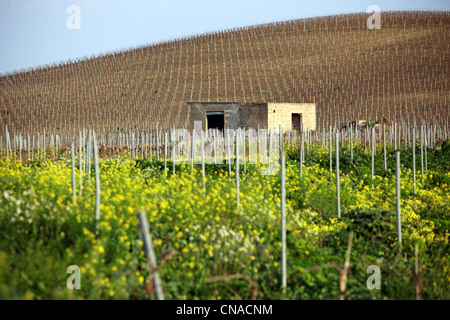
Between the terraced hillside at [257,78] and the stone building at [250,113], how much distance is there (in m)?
12.9

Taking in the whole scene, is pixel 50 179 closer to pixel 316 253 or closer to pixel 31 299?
pixel 31 299

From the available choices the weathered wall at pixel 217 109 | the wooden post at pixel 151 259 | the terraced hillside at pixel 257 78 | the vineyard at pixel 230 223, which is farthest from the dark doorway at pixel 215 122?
the wooden post at pixel 151 259

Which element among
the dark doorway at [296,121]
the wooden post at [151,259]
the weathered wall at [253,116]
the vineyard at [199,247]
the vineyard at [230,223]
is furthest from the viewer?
the dark doorway at [296,121]

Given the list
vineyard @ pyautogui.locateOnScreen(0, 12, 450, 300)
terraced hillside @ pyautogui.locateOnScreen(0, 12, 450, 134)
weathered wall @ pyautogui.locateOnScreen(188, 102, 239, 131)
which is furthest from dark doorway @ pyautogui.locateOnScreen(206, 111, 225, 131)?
terraced hillside @ pyautogui.locateOnScreen(0, 12, 450, 134)

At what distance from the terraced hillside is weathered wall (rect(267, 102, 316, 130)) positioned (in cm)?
1105

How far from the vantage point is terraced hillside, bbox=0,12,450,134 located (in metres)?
42.9

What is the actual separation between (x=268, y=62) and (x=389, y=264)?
50.7 meters

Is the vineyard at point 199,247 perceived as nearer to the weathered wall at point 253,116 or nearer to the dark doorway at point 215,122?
the weathered wall at point 253,116

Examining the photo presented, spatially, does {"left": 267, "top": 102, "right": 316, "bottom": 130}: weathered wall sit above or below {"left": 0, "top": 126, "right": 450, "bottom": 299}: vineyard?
above

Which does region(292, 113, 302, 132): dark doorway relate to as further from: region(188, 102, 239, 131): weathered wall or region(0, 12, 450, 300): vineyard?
region(0, 12, 450, 300): vineyard

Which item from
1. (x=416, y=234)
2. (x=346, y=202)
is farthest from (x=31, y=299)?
(x=346, y=202)

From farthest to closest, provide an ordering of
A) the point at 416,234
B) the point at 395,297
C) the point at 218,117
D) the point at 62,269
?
the point at 218,117 → the point at 416,234 → the point at 395,297 → the point at 62,269

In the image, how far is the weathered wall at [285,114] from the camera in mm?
25891

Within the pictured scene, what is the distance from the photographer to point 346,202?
11.4 m
